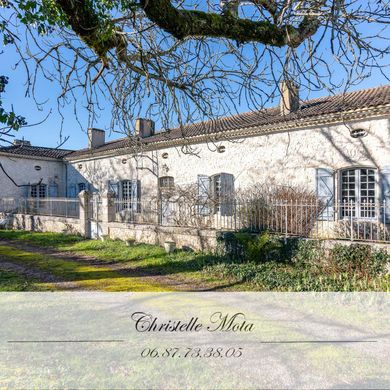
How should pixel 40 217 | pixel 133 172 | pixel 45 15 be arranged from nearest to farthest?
pixel 45 15
pixel 40 217
pixel 133 172

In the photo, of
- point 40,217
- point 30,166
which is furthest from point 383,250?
point 30,166

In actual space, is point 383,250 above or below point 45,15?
below

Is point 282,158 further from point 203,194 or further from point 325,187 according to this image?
point 203,194

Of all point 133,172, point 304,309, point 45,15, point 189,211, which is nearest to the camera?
point 45,15

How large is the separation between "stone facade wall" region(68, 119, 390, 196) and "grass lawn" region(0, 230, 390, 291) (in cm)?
281

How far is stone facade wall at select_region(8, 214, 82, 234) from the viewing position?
577 inches

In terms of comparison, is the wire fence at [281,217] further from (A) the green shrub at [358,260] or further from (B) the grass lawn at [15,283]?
(B) the grass lawn at [15,283]

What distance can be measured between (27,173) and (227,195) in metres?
14.3

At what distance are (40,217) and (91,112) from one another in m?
13.1

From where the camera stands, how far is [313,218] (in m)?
10.1

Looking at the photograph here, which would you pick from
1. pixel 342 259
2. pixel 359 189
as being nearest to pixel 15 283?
pixel 342 259

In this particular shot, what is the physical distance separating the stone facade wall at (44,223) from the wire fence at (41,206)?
61 centimetres

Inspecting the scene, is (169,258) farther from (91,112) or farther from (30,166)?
(30,166)

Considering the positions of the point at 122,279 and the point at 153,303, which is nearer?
the point at 153,303
